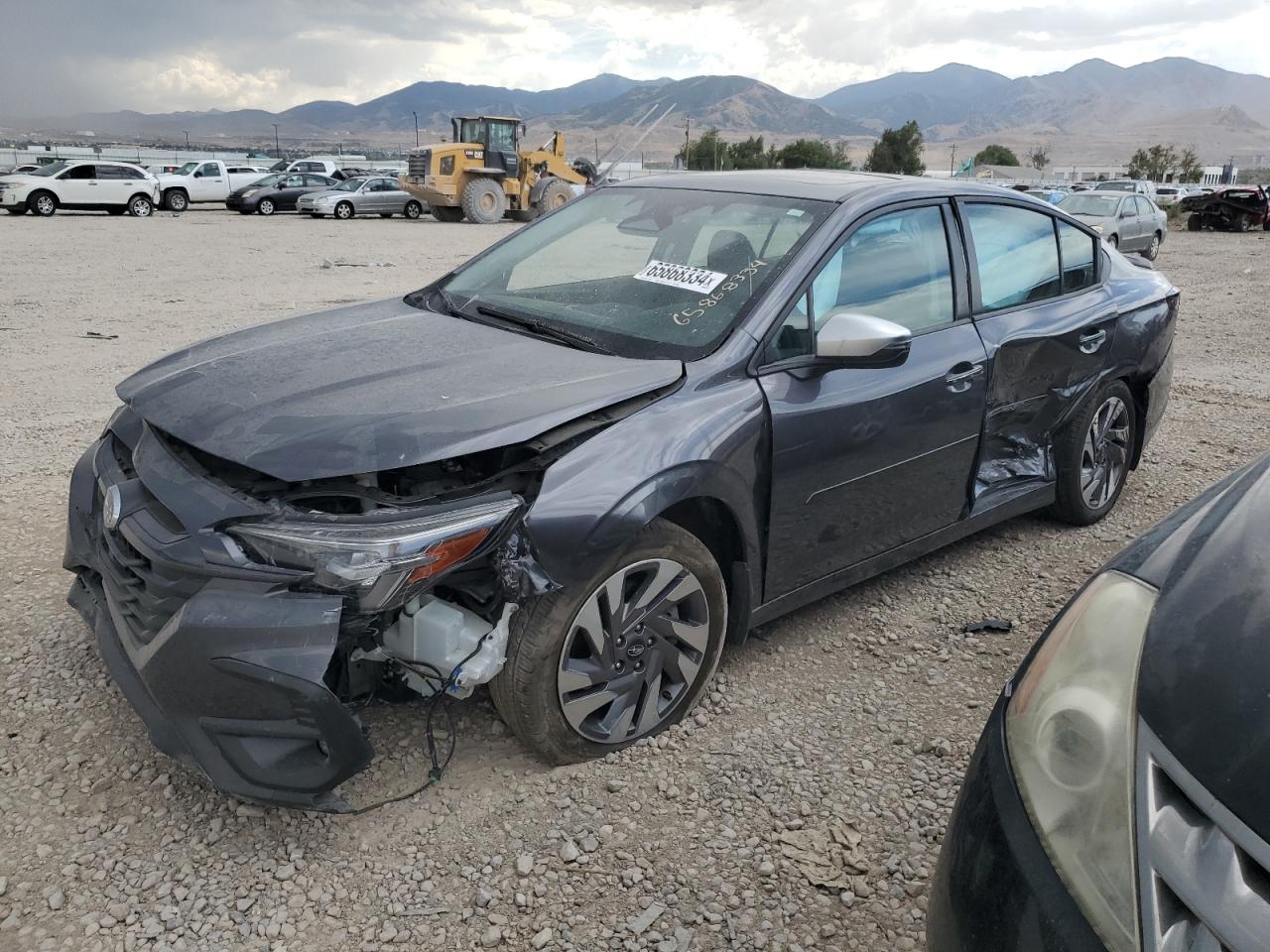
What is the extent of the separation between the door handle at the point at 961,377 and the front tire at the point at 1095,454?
1.01 metres

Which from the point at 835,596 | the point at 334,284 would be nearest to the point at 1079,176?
the point at 334,284

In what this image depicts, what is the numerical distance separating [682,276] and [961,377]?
1138 millimetres

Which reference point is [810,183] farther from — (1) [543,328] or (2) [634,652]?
(2) [634,652]

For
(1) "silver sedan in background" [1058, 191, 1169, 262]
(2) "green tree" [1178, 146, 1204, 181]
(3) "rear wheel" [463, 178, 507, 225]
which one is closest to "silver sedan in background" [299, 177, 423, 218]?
(3) "rear wheel" [463, 178, 507, 225]

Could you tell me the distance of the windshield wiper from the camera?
10.1ft

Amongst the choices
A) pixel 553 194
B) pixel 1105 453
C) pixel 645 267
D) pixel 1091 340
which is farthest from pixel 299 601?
pixel 553 194

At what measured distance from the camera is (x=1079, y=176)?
101 m

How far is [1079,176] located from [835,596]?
112 m

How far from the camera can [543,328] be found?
3.24 metres

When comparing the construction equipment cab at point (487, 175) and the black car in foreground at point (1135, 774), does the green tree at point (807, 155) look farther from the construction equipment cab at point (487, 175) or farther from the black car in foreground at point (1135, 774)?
the black car in foreground at point (1135, 774)

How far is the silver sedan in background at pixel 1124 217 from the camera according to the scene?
18500 mm

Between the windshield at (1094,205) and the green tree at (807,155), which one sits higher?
the green tree at (807,155)

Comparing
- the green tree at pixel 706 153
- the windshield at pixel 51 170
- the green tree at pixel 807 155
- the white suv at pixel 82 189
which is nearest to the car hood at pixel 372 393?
the white suv at pixel 82 189

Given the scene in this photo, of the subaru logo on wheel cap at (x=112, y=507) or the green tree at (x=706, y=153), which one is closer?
the subaru logo on wheel cap at (x=112, y=507)
